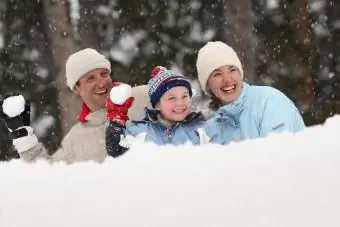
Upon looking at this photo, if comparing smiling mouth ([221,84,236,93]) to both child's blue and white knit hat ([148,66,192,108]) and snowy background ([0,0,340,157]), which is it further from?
snowy background ([0,0,340,157])

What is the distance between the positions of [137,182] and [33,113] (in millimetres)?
9954

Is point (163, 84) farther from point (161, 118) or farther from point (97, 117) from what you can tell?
point (97, 117)

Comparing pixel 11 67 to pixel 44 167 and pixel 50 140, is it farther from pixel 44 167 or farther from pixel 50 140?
pixel 44 167

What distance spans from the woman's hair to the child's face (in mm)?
138

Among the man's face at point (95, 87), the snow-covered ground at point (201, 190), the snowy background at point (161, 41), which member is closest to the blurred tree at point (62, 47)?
the snowy background at point (161, 41)

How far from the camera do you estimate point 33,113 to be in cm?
1070

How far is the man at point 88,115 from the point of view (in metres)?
3.10

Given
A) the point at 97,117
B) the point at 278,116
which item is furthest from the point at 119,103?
the point at 278,116

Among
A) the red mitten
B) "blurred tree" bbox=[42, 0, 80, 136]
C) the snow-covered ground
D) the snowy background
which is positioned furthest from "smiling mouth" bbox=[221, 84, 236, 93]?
the snowy background

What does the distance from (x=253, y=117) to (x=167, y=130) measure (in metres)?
0.36

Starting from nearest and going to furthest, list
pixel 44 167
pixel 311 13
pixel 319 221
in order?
pixel 319 221, pixel 44 167, pixel 311 13

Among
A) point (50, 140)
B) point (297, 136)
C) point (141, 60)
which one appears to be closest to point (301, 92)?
point (141, 60)

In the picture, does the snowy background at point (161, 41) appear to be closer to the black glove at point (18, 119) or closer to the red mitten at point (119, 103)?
the black glove at point (18, 119)

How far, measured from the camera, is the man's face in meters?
3.25
